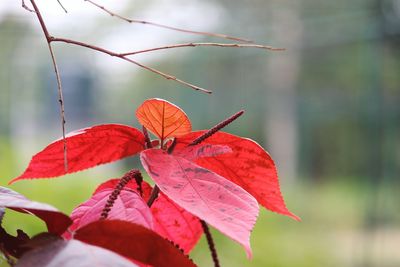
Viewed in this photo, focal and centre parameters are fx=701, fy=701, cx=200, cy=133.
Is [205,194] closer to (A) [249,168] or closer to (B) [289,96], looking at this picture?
(A) [249,168]

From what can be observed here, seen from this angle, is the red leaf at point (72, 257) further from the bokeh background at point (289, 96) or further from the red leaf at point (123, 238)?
the bokeh background at point (289, 96)

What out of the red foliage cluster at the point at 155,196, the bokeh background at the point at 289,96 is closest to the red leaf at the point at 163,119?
the red foliage cluster at the point at 155,196

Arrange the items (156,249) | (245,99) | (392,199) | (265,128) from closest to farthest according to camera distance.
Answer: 1. (156,249)
2. (392,199)
3. (245,99)
4. (265,128)

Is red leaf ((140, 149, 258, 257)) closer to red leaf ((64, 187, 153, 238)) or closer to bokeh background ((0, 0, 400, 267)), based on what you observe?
red leaf ((64, 187, 153, 238))

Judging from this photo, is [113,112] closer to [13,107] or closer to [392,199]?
[13,107]

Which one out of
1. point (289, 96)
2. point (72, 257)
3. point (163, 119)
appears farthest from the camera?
point (289, 96)

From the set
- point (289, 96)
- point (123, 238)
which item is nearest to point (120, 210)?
point (123, 238)

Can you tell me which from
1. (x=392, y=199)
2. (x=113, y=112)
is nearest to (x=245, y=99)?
(x=113, y=112)
